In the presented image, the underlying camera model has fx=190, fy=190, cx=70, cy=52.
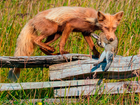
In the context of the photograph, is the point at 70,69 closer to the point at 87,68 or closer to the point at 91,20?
the point at 87,68

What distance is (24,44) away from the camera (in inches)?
139

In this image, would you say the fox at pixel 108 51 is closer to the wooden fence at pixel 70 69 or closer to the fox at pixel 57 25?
the wooden fence at pixel 70 69

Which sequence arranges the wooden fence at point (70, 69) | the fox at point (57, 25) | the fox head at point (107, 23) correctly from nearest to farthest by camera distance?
1. the wooden fence at point (70, 69)
2. the fox head at point (107, 23)
3. the fox at point (57, 25)

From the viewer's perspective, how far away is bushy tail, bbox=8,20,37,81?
350cm

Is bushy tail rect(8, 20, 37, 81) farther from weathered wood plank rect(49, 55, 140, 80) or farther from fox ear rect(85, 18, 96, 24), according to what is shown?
fox ear rect(85, 18, 96, 24)

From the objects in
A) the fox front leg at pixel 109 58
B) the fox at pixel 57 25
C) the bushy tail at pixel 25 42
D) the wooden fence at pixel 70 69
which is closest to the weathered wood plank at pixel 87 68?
the wooden fence at pixel 70 69

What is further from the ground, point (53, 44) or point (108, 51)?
point (108, 51)

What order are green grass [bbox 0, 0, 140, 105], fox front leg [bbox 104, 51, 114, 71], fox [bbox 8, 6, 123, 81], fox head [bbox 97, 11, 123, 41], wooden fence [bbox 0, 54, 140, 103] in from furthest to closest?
green grass [bbox 0, 0, 140, 105], fox [bbox 8, 6, 123, 81], fox head [bbox 97, 11, 123, 41], wooden fence [bbox 0, 54, 140, 103], fox front leg [bbox 104, 51, 114, 71]

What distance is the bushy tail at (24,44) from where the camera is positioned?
350 cm

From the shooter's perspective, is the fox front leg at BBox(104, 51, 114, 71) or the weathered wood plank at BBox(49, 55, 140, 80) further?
the weathered wood plank at BBox(49, 55, 140, 80)

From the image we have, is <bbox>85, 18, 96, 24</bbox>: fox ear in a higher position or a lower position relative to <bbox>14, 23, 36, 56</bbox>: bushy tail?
higher

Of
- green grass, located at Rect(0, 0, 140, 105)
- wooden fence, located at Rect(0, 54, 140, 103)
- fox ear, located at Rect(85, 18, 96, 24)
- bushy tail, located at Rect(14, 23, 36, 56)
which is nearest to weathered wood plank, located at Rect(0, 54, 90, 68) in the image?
wooden fence, located at Rect(0, 54, 140, 103)

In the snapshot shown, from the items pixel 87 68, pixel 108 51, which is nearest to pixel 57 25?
pixel 87 68

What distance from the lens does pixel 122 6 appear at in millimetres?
5227
